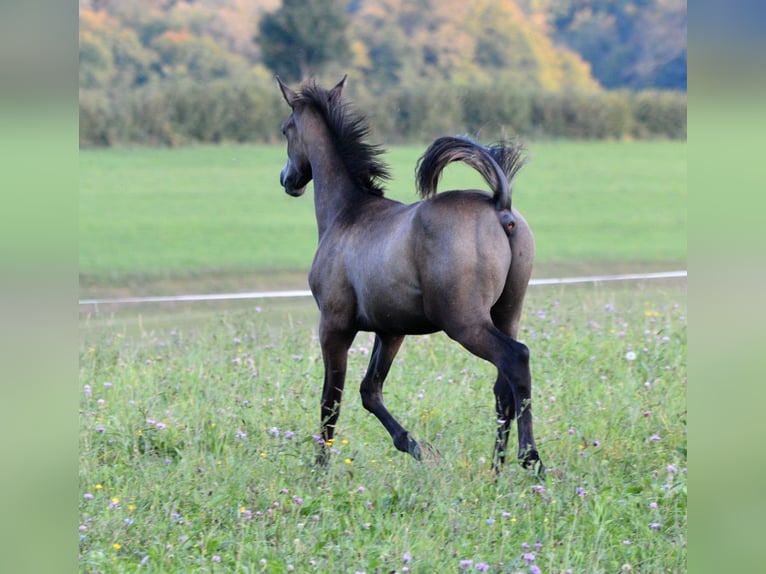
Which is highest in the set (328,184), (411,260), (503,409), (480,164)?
(480,164)

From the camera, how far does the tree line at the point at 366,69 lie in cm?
2253

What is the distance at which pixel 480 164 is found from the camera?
4871 millimetres

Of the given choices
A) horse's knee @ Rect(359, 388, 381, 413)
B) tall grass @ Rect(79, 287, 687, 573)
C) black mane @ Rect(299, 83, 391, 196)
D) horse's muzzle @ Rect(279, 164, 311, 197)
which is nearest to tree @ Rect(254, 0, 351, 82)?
tall grass @ Rect(79, 287, 687, 573)

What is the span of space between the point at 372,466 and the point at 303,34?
21880 millimetres

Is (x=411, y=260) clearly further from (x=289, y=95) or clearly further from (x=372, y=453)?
(x=289, y=95)

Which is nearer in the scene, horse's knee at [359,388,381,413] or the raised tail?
the raised tail

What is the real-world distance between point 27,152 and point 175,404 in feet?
14.6

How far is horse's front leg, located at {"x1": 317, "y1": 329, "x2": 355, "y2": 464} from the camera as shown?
17.2ft

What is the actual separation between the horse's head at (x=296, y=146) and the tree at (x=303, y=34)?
19874 mm

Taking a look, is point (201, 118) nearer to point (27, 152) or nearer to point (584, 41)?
point (584, 41)

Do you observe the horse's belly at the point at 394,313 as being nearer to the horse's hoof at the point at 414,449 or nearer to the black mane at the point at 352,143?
the horse's hoof at the point at 414,449

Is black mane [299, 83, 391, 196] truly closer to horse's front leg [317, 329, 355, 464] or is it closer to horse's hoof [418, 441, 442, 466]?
horse's front leg [317, 329, 355, 464]

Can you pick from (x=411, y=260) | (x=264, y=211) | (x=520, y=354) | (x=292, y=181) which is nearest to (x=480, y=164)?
(x=411, y=260)

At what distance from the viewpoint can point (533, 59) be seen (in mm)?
29047
